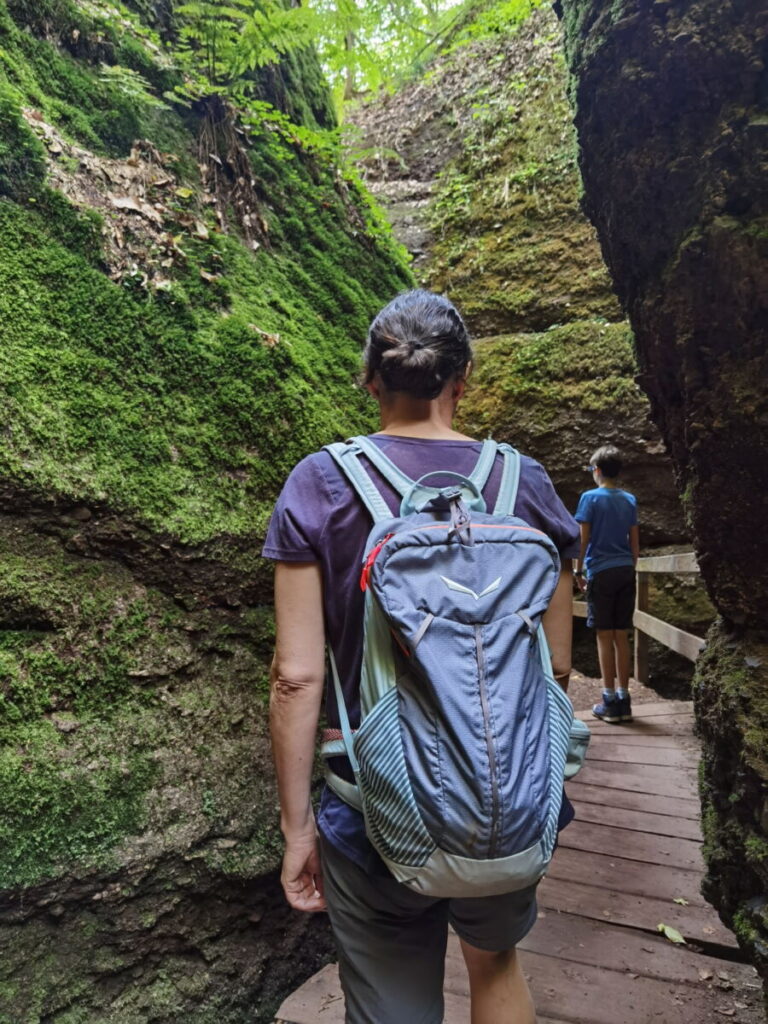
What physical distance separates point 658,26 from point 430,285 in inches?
240

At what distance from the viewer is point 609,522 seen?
16.6 ft

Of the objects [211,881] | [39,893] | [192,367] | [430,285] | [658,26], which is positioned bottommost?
[211,881]

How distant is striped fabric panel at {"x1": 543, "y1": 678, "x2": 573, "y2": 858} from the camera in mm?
1227

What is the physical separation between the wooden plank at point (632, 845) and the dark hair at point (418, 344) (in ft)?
9.78

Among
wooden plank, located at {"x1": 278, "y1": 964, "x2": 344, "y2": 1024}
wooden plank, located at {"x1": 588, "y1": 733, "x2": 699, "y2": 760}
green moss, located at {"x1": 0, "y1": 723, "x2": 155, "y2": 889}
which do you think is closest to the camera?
green moss, located at {"x1": 0, "y1": 723, "x2": 155, "y2": 889}

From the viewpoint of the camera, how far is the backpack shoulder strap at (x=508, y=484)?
144cm

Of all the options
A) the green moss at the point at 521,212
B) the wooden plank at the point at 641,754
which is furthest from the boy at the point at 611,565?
the green moss at the point at 521,212

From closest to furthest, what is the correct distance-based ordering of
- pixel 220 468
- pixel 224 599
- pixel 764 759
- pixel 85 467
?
pixel 764 759
pixel 85 467
pixel 224 599
pixel 220 468

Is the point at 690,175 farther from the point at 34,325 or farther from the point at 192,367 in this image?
the point at 34,325

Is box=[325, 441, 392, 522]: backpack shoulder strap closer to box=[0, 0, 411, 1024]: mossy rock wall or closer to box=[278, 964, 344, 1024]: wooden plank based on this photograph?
box=[0, 0, 411, 1024]: mossy rock wall

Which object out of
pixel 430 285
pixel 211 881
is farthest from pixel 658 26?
pixel 430 285

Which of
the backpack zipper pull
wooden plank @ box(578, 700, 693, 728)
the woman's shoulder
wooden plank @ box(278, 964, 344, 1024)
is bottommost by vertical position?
wooden plank @ box(578, 700, 693, 728)

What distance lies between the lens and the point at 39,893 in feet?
5.70

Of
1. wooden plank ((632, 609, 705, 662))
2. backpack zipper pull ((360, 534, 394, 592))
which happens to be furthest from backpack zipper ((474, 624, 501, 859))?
wooden plank ((632, 609, 705, 662))
